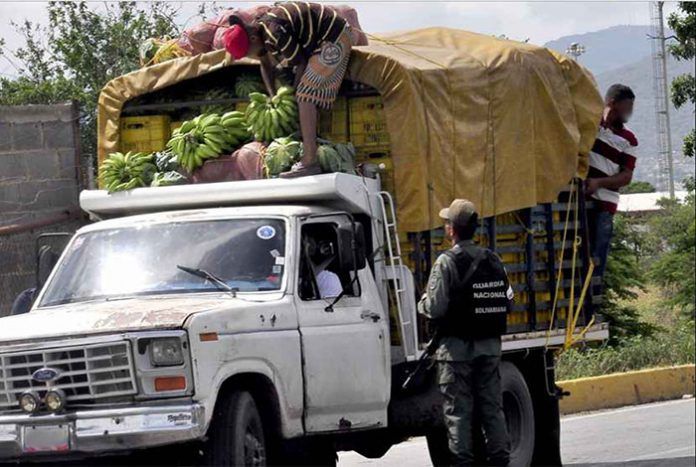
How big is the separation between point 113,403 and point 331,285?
189cm

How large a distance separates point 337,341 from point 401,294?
0.93 meters

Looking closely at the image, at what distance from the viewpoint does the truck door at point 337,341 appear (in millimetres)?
8836

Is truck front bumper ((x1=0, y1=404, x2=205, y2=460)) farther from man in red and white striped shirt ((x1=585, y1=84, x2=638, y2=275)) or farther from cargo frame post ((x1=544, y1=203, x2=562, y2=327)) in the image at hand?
man in red and white striped shirt ((x1=585, y1=84, x2=638, y2=275))

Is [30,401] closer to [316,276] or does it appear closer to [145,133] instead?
[316,276]

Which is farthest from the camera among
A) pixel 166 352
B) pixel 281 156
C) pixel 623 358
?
pixel 623 358

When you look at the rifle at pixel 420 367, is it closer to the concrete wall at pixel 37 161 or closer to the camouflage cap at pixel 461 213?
the camouflage cap at pixel 461 213

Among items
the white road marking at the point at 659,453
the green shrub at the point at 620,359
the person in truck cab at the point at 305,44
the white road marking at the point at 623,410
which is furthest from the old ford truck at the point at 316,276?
the green shrub at the point at 620,359

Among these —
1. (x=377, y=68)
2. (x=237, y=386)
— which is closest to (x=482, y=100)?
(x=377, y=68)

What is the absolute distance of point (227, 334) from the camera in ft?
26.3

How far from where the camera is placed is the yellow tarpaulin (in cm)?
1000

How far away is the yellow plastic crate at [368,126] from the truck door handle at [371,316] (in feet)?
4.22

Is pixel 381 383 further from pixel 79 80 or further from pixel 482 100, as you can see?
pixel 79 80

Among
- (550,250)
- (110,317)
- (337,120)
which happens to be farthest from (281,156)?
(550,250)

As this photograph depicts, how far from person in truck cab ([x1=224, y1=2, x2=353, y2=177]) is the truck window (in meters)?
0.80
